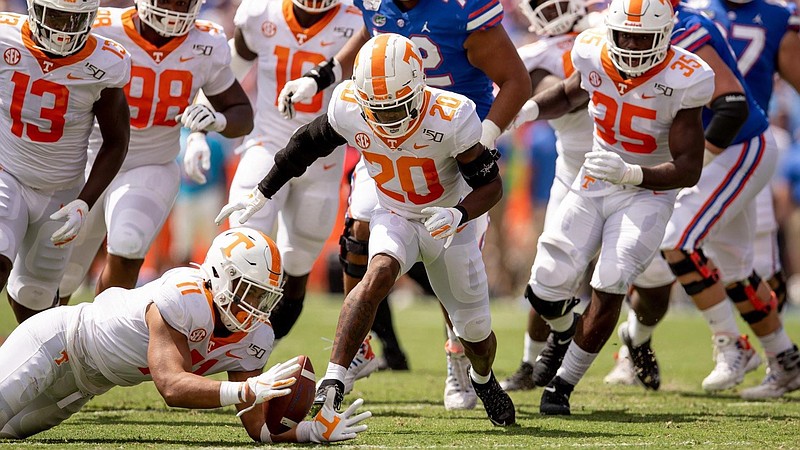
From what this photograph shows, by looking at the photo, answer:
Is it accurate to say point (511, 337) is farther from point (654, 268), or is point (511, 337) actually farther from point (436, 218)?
point (436, 218)

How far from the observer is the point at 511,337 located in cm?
1062

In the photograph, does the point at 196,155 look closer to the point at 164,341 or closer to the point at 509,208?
the point at 164,341

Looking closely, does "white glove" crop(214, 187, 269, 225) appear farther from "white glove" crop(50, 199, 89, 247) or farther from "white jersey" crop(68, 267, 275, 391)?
"white jersey" crop(68, 267, 275, 391)

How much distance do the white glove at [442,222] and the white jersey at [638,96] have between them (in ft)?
4.73

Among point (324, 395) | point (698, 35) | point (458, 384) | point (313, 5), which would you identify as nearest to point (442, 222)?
point (324, 395)

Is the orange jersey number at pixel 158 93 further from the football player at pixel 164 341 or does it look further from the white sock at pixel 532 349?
the white sock at pixel 532 349

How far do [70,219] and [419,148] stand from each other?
67.9 inches

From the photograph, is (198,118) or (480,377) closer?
(480,377)

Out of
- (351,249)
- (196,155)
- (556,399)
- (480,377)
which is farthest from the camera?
(196,155)

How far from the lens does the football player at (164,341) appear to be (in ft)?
15.0

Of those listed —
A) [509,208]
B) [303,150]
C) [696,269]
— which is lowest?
[509,208]

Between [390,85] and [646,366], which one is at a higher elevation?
[390,85]

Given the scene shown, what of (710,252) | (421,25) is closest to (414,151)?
(421,25)

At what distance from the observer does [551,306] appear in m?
6.29
